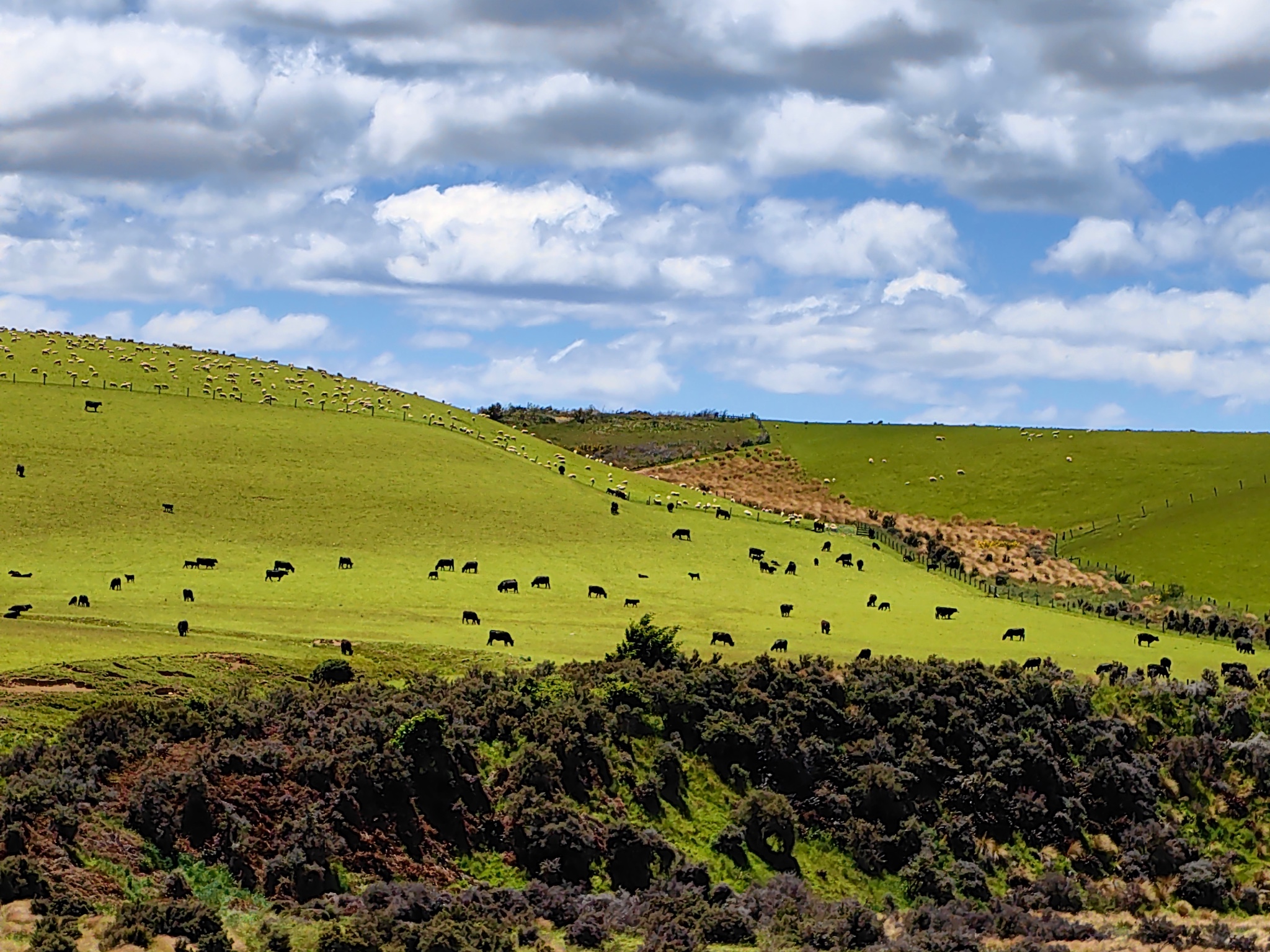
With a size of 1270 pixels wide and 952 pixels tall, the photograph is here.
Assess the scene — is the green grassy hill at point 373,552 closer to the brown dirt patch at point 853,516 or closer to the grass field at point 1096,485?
the brown dirt patch at point 853,516

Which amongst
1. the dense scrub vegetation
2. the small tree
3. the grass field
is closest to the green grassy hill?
the small tree

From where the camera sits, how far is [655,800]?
44125 millimetres

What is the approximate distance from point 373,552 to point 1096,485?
86.4 m

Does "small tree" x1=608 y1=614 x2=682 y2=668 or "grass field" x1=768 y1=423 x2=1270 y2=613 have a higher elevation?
"grass field" x1=768 y1=423 x2=1270 y2=613

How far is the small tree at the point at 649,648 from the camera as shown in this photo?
180ft

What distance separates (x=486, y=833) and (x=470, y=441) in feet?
261

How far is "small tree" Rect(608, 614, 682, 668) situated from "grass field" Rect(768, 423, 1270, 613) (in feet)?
183

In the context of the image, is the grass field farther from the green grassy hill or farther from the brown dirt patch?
the green grassy hill

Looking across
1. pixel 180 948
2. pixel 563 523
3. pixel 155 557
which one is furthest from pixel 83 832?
pixel 563 523

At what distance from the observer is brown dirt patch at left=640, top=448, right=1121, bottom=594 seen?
10638 centimetres

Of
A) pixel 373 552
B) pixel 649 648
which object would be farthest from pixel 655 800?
pixel 373 552

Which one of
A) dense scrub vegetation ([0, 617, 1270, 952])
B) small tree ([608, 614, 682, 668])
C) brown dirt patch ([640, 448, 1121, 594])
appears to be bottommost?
dense scrub vegetation ([0, 617, 1270, 952])

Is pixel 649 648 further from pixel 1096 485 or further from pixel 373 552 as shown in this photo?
pixel 1096 485

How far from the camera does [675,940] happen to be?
34125 millimetres
